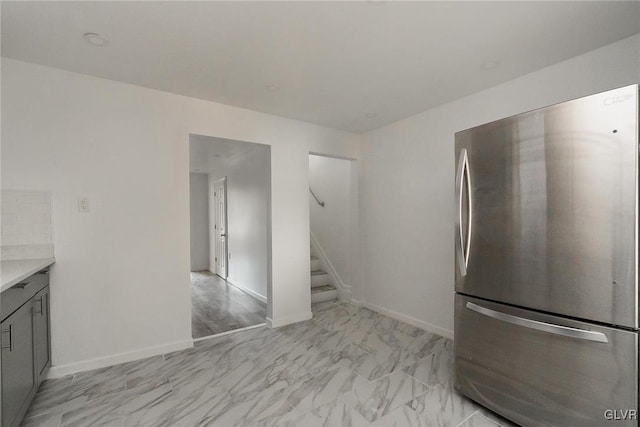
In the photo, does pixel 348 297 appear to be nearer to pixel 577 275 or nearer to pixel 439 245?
pixel 439 245

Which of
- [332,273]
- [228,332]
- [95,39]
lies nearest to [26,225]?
[95,39]

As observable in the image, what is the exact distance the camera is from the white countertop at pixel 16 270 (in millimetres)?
1488

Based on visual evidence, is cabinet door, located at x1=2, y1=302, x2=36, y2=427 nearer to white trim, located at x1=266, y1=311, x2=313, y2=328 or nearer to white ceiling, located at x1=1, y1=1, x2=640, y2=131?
white ceiling, located at x1=1, y1=1, x2=640, y2=131

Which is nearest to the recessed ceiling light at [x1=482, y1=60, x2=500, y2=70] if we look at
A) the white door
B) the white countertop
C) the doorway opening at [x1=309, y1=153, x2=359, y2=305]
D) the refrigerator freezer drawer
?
the refrigerator freezer drawer

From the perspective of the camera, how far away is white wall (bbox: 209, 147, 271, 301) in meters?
4.48

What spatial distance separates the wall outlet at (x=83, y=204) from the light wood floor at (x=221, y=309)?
64.5 inches

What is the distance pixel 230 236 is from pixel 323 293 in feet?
7.46

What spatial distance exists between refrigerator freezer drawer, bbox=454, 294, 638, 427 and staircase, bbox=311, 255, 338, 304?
2.62 metres

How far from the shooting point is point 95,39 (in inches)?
79.7

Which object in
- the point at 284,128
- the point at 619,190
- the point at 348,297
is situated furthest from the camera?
the point at 348,297

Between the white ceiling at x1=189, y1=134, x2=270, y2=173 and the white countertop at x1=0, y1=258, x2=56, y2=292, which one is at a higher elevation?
the white ceiling at x1=189, y1=134, x2=270, y2=173

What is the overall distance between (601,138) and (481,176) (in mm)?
588

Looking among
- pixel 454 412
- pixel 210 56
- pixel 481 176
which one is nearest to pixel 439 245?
pixel 481 176

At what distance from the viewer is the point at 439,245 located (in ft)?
10.6
